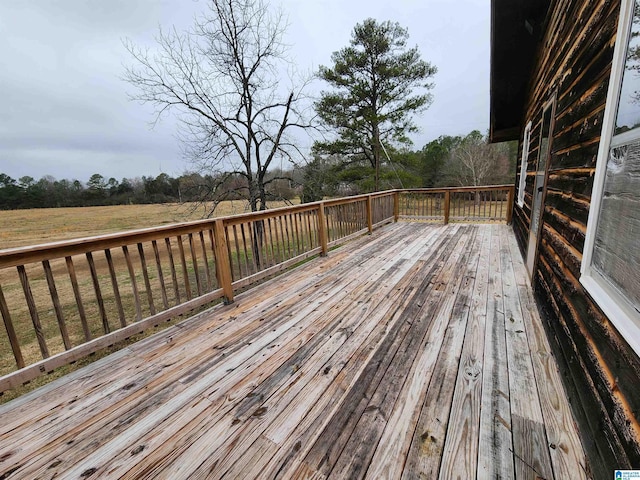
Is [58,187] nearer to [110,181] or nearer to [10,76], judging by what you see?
[110,181]

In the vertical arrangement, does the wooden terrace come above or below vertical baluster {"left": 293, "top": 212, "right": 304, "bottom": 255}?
below

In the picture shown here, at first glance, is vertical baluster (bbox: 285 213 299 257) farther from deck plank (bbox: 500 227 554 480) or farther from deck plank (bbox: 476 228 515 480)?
deck plank (bbox: 500 227 554 480)

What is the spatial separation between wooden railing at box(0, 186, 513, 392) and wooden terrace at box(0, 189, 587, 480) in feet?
0.67

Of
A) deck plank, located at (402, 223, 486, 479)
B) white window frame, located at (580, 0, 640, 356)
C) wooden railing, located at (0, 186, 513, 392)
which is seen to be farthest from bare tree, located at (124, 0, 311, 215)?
white window frame, located at (580, 0, 640, 356)

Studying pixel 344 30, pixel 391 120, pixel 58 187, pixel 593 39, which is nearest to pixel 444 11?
pixel 344 30

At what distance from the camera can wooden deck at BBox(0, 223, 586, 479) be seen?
1188mm

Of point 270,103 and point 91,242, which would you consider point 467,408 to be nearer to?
point 91,242

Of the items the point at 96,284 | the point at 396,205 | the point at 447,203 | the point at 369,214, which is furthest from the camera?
the point at 396,205

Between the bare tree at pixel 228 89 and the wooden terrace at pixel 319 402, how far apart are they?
662 centimetres

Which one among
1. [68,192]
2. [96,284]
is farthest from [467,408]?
[68,192]

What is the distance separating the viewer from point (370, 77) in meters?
11.8

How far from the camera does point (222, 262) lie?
2.82 meters

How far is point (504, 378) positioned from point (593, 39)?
6.58ft

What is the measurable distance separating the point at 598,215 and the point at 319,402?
5.55 feet
